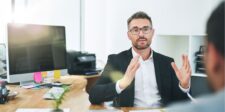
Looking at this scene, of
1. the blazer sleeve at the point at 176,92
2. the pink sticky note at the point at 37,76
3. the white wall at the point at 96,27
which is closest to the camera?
the blazer sleeve at the point at 176,92

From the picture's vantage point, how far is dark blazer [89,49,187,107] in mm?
1467

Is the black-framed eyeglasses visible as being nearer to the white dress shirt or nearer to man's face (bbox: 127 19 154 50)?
man's face (bbox: 127 19 154 50)

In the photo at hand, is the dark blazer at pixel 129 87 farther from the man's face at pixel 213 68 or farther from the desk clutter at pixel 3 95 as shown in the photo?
the man's face at pixel 213 68

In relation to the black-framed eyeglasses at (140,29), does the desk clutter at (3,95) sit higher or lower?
lower

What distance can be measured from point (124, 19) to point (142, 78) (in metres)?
1.77

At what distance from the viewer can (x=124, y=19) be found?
11.0 feet

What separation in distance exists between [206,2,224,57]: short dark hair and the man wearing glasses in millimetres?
1279

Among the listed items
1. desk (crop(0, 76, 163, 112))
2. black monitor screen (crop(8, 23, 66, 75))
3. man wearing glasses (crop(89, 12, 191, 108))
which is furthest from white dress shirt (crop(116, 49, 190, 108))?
black monitor screen (crop(8, 23, 66, 75))

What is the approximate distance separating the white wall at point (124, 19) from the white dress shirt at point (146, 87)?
0.90 metres

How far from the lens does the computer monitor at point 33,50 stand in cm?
164

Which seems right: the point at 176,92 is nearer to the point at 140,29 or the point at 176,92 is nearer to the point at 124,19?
the point at 140,29

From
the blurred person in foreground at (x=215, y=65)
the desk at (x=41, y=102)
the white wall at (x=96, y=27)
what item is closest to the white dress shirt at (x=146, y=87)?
the desk at (x=41, y=102)

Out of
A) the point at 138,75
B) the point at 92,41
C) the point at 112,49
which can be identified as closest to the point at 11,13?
the point at 92,41

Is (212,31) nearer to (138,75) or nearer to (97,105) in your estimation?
(97,105)
